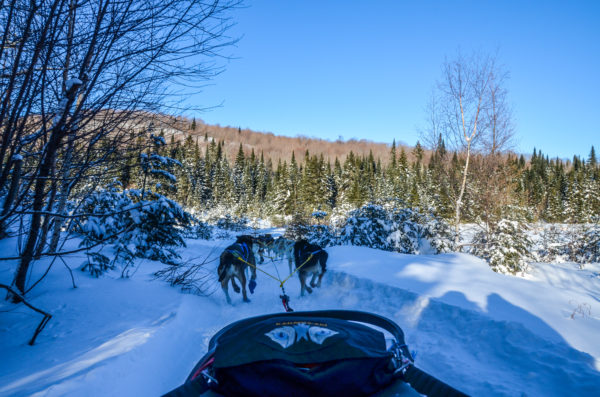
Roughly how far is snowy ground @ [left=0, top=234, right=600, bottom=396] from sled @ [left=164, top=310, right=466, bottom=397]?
3.26 feet

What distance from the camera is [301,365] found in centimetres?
154

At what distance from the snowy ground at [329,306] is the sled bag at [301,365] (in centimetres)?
113

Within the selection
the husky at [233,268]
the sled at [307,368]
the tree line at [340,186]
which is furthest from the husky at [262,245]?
the sled at [307,368]

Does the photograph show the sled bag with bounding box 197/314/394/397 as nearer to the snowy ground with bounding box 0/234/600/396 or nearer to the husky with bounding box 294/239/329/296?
the snowy ground with bounding box 0/234/600/396

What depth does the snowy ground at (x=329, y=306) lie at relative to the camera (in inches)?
86.2

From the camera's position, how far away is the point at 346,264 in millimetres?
6707

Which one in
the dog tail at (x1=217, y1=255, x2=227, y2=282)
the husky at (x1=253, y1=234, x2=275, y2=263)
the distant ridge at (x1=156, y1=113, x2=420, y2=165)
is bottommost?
the husky at (x1=253, y1=234, x2=275, y2=263)

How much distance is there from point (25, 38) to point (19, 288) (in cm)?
341

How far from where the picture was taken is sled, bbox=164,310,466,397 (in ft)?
4.77

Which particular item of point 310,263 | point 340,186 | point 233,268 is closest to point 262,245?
point 310,263

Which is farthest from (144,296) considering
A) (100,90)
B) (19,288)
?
(100,90)

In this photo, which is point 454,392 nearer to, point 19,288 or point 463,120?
point 19,288

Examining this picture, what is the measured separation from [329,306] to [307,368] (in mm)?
3513

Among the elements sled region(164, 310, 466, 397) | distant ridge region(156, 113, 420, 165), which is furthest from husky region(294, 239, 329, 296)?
distant ridge region(156, 113, 420, 165)
